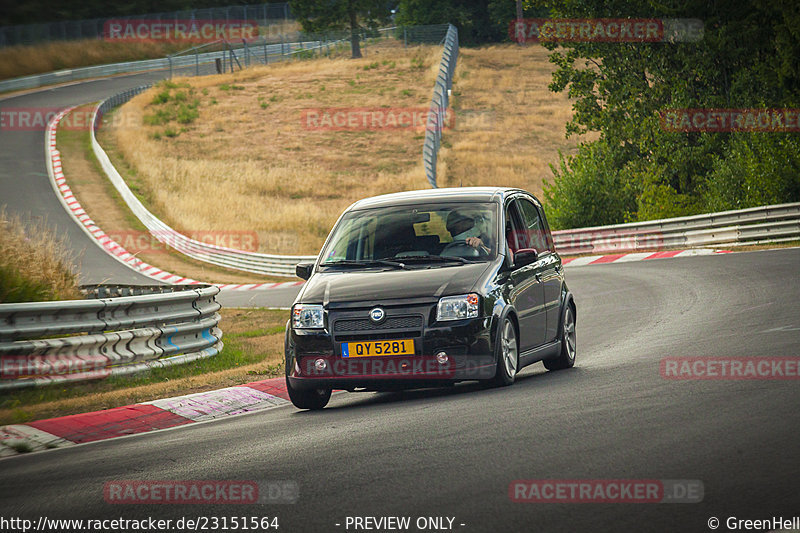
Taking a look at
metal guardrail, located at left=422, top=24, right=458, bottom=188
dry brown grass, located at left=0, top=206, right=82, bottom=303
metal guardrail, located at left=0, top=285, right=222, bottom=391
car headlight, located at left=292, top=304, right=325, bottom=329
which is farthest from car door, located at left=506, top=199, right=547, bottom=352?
metal guardrail, located at left=422, top=24, right=458, bottom=188

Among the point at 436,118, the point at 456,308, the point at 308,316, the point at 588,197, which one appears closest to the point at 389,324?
the point at 456,308

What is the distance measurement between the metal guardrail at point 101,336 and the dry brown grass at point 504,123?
107 ft

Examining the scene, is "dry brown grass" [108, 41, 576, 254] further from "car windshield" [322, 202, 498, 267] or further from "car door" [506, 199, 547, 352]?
"car windshield" [322, 202, 498, 267]

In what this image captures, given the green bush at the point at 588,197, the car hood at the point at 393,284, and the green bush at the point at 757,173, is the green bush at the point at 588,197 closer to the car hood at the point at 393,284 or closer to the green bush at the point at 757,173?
the green bush at the point at 757,173

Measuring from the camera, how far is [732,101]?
32594 millimetres

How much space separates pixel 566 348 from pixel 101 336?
5.13 m

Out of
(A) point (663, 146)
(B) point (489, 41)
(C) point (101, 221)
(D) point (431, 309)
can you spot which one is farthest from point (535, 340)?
(B) point (489, 41)

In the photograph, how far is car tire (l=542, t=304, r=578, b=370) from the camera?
10.9 meters

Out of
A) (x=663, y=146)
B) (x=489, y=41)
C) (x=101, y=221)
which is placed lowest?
(x=101, y=221)

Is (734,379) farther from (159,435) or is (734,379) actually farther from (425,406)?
(159,435)

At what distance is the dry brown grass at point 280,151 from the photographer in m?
43.7

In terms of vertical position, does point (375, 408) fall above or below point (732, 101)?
below

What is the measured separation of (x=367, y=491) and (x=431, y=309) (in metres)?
3.38

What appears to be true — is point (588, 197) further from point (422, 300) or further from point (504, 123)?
point (504, 123)
